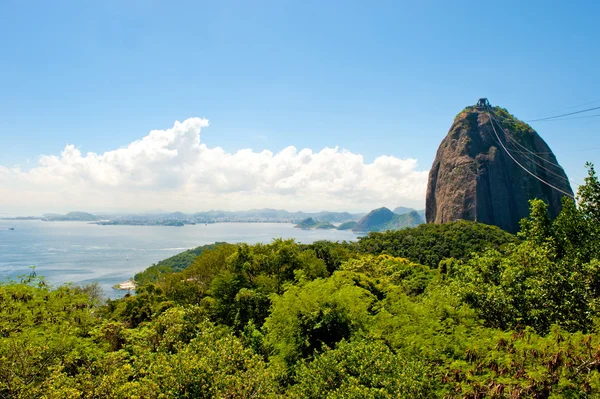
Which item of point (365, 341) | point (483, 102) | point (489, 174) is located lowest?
point (365, 341)

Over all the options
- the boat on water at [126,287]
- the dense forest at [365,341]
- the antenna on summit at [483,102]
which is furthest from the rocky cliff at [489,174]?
the dense forest at [365,341]

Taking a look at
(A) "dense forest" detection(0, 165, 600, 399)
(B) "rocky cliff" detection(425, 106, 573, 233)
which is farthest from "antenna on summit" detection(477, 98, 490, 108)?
(A) "dense forest" detection(0, 165, 600, 399)

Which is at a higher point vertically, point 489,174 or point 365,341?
point 489,174

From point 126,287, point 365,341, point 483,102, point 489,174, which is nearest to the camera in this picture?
point 365,341

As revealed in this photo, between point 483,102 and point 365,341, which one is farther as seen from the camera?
point 483,102

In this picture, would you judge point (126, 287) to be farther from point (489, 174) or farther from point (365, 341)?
point (489, 174)

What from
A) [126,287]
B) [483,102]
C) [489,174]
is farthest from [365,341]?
[483,102]


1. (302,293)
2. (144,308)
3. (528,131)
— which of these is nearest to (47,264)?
(144,308)
